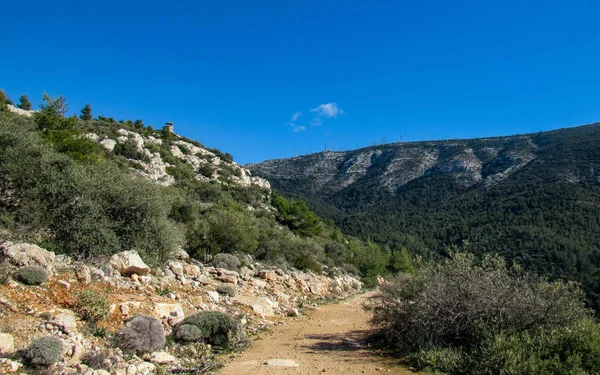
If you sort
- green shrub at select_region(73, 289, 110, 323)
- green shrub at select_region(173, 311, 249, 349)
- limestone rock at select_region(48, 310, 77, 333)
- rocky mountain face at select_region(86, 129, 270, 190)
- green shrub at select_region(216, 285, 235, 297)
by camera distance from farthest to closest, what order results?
rocky mountain face at select_region(86, 129, 270, 190) → green shrub at select_region(216, 285, 235, 297) → green shrub at select_region(173, 311, 249, 349) → green shrub at select_region(73, 289, 110, 323) → limestone rock at select_region(48, 310, 77, 333)

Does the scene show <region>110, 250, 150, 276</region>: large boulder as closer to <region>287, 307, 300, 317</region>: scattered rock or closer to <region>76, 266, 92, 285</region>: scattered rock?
<region>76, 266, 92, 285</region>: scattered rock

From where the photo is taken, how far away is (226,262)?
17594 millimetres

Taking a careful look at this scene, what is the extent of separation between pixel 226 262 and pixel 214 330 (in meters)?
8.48

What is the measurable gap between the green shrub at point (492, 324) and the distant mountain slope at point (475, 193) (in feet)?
126

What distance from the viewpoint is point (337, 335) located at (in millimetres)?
11359

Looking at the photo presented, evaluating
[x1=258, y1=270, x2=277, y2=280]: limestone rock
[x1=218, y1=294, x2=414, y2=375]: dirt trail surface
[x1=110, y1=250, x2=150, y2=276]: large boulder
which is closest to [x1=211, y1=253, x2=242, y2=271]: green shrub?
[x1=258, y1=270, x2=277, y2=280]: limestone rock

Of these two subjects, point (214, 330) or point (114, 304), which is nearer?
point (114, 304)

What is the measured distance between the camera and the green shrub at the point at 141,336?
290 inches

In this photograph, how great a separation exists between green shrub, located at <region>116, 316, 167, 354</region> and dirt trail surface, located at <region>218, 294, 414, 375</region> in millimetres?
1617

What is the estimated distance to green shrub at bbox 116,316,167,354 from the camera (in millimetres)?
7358

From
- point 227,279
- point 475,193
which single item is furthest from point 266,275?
point 475,193

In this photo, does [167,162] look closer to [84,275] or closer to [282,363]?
[84,275]

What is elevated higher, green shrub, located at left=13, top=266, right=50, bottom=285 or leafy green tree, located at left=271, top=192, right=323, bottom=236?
leafy green tree, located at left=271, top=192, right=323, bottom=236

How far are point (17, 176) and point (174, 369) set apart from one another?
9938 mm
